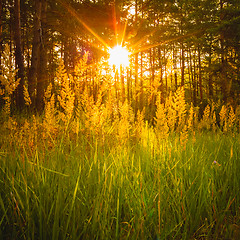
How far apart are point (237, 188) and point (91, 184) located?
1.19 m

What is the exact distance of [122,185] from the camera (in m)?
1.21

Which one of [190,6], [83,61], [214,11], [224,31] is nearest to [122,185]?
[83,61]

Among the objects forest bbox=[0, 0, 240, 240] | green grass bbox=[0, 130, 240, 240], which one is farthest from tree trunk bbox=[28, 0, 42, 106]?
green grass bbox=[0, 130, 240, 240]

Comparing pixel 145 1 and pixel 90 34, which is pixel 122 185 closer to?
pixel 90 34

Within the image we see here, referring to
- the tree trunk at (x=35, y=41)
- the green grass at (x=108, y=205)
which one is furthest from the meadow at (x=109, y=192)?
the tree trunk at (x=35, y=41)

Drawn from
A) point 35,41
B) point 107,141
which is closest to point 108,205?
point 107,141

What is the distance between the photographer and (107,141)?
2.02 metres

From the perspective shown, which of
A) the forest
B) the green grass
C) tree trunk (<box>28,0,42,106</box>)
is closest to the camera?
the green grass

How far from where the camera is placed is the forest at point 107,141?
3.21 feet

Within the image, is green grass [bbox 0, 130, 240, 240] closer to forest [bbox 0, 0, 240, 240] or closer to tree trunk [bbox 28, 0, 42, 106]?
forest [bbox 0, 0, 240, 240]

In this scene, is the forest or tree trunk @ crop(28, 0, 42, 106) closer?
the forest

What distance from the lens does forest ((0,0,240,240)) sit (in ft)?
3.21

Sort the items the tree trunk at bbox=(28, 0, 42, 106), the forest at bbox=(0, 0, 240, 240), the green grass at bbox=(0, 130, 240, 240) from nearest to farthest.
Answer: the green grass at bbox=(0, 130, 240, 240)
the forest at bbox=(0, 0, 240, 240)
the tree trunk at bbox=(28, 0, 42, 106)

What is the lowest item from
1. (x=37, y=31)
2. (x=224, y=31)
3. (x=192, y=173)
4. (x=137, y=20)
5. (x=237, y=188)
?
(x=237, y=188)
